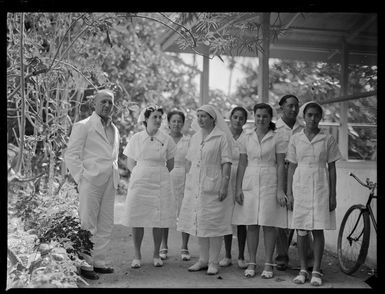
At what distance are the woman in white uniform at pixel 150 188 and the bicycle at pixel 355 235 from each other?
1.87 metres

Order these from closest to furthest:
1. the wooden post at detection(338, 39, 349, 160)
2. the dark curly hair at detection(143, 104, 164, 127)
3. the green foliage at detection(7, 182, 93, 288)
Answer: the green foliage at detection(7, 182, 93, 288) < the dark curly hair at detection(143, 104, 164, 127) < the wooden post at detection(338, 39, 349, 160)

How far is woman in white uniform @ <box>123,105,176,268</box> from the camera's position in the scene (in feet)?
20.2

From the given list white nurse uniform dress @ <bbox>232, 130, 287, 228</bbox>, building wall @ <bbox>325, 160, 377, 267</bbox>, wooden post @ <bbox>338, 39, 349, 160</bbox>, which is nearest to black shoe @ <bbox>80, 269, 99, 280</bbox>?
white nurse uniform dress @ <bbox>232, 130, 287, 228</bbox>

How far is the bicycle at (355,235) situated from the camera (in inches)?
220

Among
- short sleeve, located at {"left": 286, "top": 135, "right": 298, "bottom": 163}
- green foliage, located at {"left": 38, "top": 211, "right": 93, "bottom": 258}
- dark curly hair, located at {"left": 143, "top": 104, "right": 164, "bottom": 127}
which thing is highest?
dark curly hair, located at {"left": 143, "top": 104, "right": 164, "bottom": 127}

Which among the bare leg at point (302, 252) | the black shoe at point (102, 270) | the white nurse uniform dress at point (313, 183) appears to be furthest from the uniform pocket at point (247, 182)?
the black shoe at point (102, 270)

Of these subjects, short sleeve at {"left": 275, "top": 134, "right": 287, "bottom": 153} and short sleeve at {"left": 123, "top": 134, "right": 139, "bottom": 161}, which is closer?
short sleeve at {"left": 275, "top": 134, "right": 287, "bottom": 153}

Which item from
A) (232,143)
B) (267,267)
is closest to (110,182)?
(232,143)

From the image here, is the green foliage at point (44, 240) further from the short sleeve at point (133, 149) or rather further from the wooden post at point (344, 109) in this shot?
the wooden post at point (344, 109)

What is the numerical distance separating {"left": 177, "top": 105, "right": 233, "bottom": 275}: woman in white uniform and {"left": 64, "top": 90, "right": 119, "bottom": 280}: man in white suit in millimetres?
835

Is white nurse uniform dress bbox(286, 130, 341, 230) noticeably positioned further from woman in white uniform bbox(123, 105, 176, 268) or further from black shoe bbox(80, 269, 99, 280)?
black shoe bbox(80, 269, 99, 280)

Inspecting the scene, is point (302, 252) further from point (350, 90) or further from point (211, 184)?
point (350, 90)

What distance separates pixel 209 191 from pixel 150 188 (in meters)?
0.71
